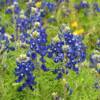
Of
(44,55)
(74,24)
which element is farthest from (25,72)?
(74,24)

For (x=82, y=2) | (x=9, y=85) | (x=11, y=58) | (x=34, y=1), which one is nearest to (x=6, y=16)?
(x=34, y=1)

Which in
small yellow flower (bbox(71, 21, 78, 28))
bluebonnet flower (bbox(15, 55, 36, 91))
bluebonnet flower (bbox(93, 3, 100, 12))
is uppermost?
bluebonnet flower (bbox(93, 3, 100, 12))

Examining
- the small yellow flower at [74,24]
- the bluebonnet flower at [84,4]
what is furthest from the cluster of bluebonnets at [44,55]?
the bluebonnet flower at [84,4]

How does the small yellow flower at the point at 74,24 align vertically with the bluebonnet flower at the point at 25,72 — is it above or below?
above

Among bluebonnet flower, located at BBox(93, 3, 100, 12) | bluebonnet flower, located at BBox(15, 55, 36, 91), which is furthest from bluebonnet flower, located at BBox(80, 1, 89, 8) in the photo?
bluebonnet flower, located at BBox(15, 55, 36, 91)

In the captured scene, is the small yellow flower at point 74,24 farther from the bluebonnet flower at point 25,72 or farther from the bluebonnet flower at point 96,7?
the bluebonnet flower at point 25,72

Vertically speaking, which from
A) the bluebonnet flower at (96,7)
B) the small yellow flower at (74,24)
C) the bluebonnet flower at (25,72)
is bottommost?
the bluebonnet flower at (25,72)

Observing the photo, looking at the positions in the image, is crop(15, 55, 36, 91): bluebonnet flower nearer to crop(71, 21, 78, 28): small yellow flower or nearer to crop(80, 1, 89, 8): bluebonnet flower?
crop(71, 21, 78, 28): small yellow flower

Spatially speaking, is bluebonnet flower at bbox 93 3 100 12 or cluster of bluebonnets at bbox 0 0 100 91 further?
bluebonnet flower at bbox 93 3 100 12

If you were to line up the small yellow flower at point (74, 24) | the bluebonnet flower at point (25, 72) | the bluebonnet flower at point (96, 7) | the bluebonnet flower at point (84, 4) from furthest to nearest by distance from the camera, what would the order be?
the bluebonnet flower at point (84, 4)
the bluebonnet flower at point (96, 7)
the small yellow flower at point (74, 24)
the bluebonnet flower at point (25, 72)
